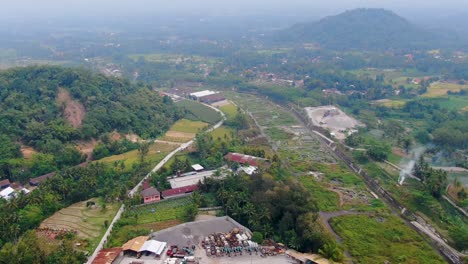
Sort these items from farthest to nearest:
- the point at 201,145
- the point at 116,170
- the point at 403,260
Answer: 1. the point at 201,145
2. the point at 116,170
3. the point at 403,260

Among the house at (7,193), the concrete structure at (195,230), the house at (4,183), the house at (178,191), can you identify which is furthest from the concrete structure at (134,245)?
the house at (4,183)

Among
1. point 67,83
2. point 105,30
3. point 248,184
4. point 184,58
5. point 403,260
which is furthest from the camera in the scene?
point 105,30

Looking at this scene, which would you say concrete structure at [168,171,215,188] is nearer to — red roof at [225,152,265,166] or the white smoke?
red roof at [225,152,265,166]

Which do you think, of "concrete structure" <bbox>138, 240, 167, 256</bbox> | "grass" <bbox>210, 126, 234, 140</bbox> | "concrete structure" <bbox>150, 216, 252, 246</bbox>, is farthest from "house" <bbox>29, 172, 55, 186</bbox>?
"grass" <bbox>210, 126, 234, 140</bbox>

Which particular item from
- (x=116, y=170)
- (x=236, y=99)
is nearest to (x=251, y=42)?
(x=236, y=99)

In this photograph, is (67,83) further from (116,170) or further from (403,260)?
(403,260)

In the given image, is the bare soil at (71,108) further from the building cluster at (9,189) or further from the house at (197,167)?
the house at (197,167)
